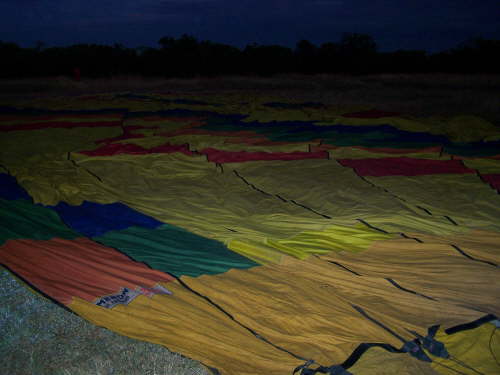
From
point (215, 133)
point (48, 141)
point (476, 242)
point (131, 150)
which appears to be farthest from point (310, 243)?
point (48, 141)

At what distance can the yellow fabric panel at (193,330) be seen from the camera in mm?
1574

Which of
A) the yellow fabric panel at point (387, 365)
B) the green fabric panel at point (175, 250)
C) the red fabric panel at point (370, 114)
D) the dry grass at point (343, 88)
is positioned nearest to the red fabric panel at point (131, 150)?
the green fabric panel at point (175, 250)

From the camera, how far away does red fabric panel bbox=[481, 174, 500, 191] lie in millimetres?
3562

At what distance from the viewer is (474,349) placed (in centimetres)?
159

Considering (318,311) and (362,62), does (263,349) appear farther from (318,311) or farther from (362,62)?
(362,62)

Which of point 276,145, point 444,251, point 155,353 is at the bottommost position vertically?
point 155,353

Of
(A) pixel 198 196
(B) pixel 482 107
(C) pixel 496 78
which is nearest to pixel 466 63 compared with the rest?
(C) pixel 496 78

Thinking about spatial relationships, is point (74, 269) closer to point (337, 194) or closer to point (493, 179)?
point (337, 194)

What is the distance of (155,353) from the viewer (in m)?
1.65

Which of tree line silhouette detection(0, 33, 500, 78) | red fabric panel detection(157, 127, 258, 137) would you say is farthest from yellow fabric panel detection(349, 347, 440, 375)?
tree line silhouette detection(0, 33, 500, 78)

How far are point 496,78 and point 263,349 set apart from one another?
11955 mm

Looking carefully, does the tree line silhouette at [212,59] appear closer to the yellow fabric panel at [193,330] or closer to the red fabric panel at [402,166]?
the red fabric panel at [402,166]

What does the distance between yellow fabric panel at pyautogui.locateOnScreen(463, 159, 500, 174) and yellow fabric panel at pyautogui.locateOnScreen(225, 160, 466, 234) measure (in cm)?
109

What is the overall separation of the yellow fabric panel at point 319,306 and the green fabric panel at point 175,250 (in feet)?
0.30
